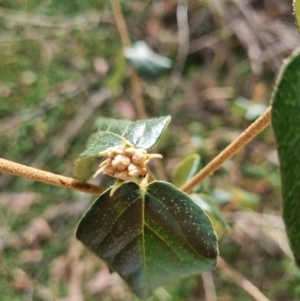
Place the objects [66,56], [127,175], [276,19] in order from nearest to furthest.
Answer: [127,175] < [66,56] < [276,19]

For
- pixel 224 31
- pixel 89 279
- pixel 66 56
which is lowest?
pixel 89 279

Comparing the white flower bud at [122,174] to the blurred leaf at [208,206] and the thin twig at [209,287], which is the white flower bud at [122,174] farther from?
the thin twig at [209,287]

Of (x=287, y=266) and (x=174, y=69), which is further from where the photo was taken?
(x=174, y=69)

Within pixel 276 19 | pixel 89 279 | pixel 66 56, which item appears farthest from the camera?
pixel 276 19

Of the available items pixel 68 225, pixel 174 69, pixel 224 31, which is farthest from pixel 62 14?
pixel 68 225

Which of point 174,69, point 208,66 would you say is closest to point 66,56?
point 174,69

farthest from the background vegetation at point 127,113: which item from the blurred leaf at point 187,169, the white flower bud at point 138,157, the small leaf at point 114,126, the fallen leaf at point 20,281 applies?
the white flower bud at point 138,157

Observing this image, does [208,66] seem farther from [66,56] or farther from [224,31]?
[66,56]

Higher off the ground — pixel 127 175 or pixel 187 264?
pixel 127 175
